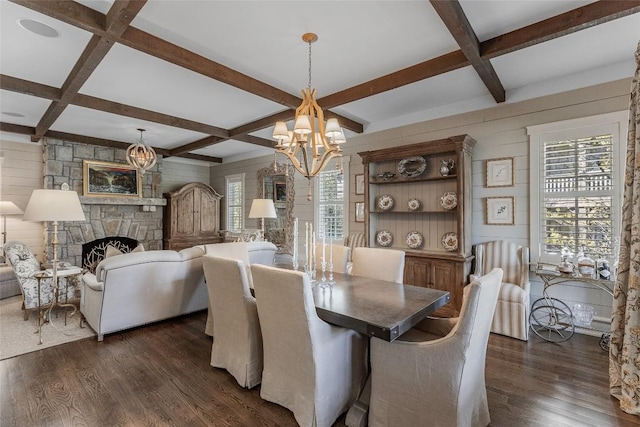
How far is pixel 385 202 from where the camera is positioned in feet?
16.0

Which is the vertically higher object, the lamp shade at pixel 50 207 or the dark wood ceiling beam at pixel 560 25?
the dark wood ceiling beam at pixel 560 25

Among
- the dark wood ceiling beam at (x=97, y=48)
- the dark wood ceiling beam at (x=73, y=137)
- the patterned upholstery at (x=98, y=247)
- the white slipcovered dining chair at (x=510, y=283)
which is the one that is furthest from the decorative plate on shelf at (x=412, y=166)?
the patterned upholstery at (x=98, y=247)

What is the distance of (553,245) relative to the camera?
3.58 metres

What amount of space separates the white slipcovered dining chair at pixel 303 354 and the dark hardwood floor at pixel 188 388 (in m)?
0.17

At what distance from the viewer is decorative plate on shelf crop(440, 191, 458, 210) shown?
13.6 feet

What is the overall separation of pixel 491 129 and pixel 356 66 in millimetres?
2072

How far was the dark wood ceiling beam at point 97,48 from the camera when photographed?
6.88 ft

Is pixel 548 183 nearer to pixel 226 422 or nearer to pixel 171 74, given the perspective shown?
pixel 226 422

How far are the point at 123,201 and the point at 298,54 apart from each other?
567 cm

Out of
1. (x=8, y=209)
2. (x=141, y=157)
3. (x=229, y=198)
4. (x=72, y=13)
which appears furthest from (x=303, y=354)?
(x=229, y=198)

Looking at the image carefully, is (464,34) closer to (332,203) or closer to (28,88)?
(332,203)

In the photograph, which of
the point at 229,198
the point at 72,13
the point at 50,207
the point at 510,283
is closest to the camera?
the point at 72,13

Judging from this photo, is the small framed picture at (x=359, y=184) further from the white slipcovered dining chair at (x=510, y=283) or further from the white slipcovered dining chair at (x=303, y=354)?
the white slipcovered dining chair at (x=303, y=354)

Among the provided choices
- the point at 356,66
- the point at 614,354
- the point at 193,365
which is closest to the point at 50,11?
the point at 356,66
